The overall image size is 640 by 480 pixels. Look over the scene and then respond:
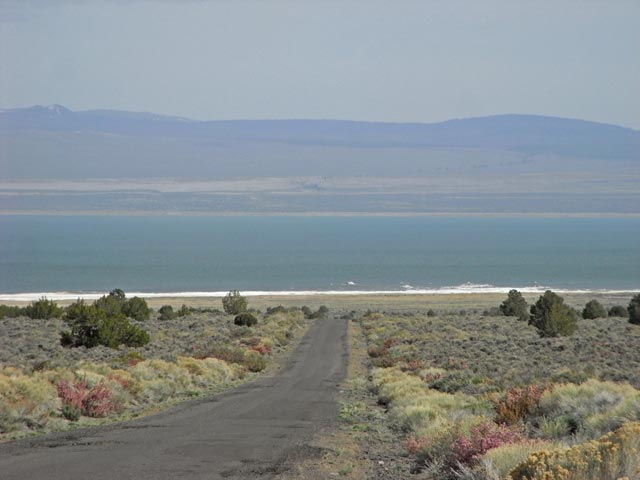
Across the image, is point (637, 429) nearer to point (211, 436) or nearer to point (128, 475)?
point (128, 475)

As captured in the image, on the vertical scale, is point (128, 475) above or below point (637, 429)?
below

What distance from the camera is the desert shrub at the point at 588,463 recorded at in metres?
8.95

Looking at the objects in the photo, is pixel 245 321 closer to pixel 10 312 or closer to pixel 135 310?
pixel 135 310

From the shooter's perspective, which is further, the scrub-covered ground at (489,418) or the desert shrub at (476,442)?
the desert shrub at (476,442)

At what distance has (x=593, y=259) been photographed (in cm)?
16275

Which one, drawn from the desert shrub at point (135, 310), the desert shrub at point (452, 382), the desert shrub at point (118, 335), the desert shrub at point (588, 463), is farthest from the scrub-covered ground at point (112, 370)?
the desert shrub at point (588, 463)

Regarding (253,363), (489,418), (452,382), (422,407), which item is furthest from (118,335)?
(489,418)

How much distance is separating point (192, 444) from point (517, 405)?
5789mm

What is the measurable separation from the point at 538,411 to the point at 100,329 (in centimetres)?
2221

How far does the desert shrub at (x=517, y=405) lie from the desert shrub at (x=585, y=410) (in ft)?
0.62

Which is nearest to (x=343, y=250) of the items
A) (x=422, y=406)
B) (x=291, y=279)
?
(x=291, y=279)

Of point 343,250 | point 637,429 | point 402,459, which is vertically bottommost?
point 402,459

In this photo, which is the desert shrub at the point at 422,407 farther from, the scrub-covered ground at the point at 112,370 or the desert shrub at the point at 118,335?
the desert shrub at the point at 118,335

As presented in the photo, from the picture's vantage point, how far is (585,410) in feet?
48.4
